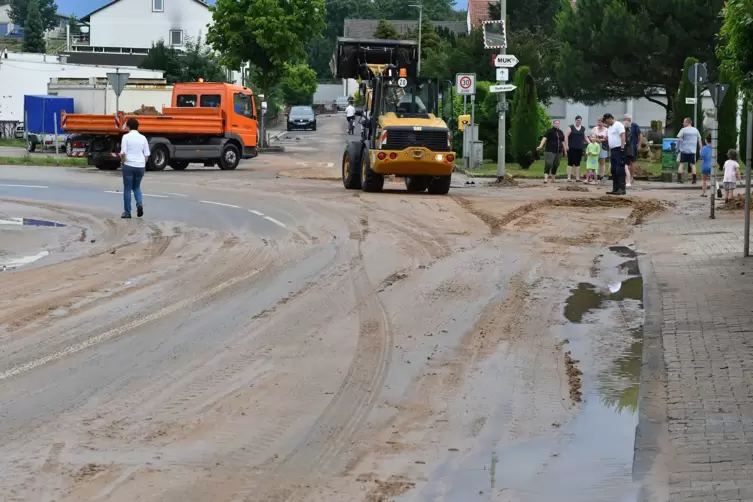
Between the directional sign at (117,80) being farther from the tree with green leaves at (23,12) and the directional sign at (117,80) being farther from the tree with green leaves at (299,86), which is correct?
the tree with green leaves at (23,12)

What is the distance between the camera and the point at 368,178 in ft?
88.3

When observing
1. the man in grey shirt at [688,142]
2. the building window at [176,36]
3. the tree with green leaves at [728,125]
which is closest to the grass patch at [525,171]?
the tree with green leaves at [728,125]

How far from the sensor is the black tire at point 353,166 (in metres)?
27.7

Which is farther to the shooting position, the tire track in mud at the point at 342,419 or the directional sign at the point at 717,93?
the directional sign at the point at 717,93

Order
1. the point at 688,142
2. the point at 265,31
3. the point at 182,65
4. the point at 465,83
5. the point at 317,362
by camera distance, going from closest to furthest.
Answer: the point at 317,362, the point at 688,142, the point at 465,83, the point at 265,31, the point at 182,65

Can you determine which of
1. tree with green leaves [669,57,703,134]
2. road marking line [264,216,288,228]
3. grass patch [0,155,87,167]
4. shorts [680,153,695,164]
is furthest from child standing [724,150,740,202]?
grass patch [0,155,87,167]

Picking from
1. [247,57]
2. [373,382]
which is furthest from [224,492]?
[247,57]

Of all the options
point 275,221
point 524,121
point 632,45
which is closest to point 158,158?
point 524,121

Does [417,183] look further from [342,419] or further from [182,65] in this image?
[182,65]

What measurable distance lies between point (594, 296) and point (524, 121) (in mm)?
28413

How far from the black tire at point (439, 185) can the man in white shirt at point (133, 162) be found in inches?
313

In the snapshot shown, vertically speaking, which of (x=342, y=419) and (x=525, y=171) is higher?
(x=525, y=171)

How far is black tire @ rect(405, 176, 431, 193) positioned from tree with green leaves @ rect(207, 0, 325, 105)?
3069cm

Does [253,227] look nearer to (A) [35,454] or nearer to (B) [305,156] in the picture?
(A) [35,454]
